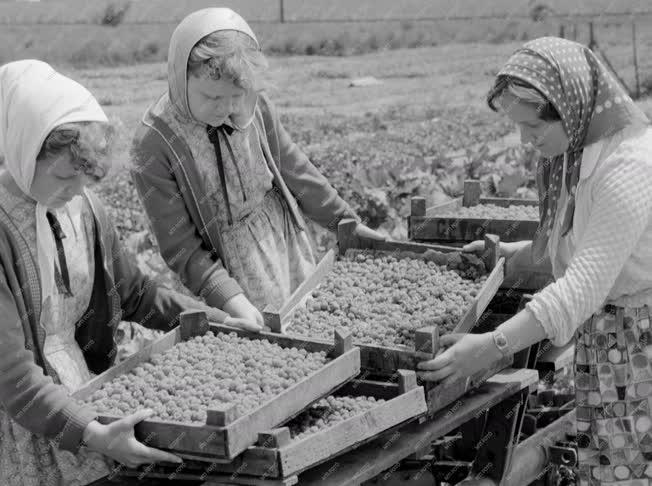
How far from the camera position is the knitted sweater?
2.72m

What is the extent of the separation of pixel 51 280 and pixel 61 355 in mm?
246

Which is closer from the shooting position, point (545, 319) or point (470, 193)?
point (545, 319)

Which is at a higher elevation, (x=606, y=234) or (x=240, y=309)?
(x=606, y=234)

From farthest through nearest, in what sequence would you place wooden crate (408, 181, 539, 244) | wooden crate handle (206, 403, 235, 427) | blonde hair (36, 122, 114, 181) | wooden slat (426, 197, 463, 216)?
wooden slat (426, 197, 463, 216) → wooden crate (408, 181, 539, 244) → blonde hair (36, 122, 114, 181) → wooden crate handle (206, 403, 235, 427)

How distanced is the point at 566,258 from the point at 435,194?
8.32 ft

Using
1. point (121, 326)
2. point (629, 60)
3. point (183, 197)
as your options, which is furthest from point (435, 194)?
point (629, 60)

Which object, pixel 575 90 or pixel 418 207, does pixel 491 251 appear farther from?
pixel 575 90

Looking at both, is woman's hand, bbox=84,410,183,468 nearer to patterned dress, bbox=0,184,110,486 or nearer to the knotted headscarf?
patterned dress, bbox=0,184,110,486

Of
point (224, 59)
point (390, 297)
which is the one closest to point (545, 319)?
point (390, 297)

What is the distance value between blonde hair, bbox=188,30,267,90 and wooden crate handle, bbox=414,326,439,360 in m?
1.06

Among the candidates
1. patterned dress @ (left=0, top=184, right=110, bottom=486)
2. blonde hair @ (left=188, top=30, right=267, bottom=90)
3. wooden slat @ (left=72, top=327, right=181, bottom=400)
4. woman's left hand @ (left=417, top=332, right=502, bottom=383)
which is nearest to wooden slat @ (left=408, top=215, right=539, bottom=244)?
blonde hair @ (left=188, top=30, right=267, bottom=90)

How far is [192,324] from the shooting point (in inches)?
117

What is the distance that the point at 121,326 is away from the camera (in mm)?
4934

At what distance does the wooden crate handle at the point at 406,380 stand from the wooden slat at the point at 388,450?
0.19 meters
